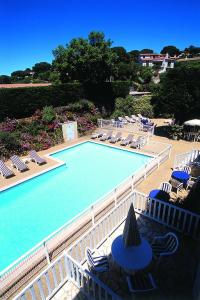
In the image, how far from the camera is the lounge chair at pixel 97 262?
248 inches

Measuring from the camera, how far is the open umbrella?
221 inches

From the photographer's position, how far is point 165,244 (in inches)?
278

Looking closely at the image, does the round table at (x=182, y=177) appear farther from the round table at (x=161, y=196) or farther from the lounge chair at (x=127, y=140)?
the lounge chair at (x=127, y=140)

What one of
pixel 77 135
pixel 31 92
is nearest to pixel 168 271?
pixel 77 135

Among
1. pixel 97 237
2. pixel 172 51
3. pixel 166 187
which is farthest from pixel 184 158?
pixel 172 51

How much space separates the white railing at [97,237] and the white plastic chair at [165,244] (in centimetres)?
120

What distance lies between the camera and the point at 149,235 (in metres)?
8.02

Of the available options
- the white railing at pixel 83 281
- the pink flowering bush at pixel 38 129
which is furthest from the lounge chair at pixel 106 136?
the white railing at pixel 83 281

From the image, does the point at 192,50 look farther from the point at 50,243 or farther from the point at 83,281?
the point at 83,281

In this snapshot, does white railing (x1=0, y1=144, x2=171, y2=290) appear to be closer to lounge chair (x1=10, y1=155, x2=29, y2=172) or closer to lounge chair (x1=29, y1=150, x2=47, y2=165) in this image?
lounge chair (x1=29, y1=150, x2=47, y2=165)

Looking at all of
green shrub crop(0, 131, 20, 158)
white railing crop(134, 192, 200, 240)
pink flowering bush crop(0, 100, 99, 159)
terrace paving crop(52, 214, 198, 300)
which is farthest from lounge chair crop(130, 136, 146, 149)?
terrace paving crop(52, 214, 198, 300)

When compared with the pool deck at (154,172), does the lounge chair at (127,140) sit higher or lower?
higher

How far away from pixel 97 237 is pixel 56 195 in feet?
17.8

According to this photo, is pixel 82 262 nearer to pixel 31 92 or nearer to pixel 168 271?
pixel 168 271
